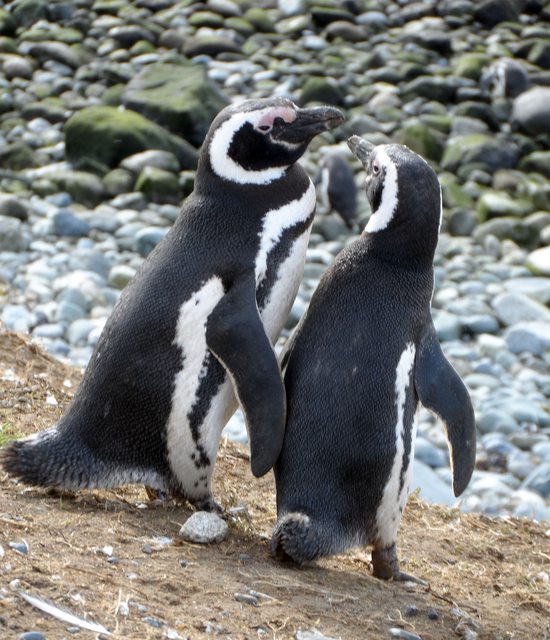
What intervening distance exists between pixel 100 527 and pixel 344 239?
811cm

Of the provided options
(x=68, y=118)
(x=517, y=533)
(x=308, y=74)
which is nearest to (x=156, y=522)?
(x=517, y=533)

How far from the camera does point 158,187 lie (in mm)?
12281

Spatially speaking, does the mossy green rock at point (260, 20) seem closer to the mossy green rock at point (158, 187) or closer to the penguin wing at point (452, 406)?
the mossy green rock at point (158, 187)

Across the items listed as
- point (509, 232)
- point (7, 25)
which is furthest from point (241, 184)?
point (7, 25)

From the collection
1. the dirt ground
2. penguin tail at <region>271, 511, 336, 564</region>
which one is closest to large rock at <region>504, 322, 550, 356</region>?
the dirt ground

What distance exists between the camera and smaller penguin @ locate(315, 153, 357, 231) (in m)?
12.0

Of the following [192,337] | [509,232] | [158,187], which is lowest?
[509,232]

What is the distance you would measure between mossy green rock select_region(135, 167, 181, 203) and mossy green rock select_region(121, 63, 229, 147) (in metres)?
1.36

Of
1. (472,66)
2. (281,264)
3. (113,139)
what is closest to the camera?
(281,264)

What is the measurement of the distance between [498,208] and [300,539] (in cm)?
910

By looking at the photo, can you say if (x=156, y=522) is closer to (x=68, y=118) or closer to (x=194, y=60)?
(x=68, y=118)

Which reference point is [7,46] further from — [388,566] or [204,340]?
[388,566]

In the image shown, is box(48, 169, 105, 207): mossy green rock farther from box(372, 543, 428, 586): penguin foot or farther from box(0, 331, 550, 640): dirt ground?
box(372, 543, 428, 586): penguin foot

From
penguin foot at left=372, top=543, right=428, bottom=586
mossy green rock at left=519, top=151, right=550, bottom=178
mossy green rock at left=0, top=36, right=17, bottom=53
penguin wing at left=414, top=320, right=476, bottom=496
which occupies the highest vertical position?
penguin wing at left=414, top=320, right=476, bottom=496
